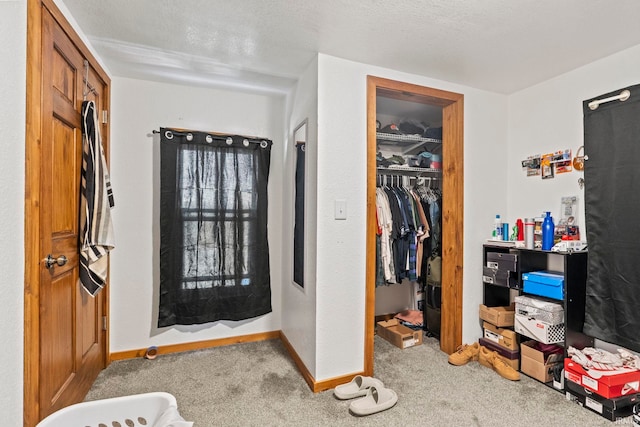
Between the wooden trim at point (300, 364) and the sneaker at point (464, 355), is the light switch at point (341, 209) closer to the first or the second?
the wooden trim at point (300, 364)

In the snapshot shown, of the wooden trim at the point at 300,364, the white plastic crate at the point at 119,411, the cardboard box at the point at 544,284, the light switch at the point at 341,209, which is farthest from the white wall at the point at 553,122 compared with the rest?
the white plastic crate at the point at 119,411

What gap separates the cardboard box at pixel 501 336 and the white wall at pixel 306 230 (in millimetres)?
1527

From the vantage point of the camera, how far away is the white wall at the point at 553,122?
2152mm

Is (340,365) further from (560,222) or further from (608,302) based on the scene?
(560,222)

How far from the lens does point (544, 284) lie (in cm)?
227

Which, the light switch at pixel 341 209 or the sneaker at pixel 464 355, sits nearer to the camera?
the light switch at pixel 341 209

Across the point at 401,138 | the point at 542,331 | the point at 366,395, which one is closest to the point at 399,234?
the point at 401,138

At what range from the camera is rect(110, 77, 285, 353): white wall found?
259 cm

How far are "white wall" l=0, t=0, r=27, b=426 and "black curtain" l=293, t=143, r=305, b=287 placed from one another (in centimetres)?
164

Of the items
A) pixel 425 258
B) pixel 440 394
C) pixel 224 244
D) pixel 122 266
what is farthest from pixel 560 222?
pixel 122 266

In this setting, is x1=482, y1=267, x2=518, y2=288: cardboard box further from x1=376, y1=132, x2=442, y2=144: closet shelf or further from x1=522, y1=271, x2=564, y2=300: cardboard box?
x1=376, y1=132, x2=442, y2=144: closet shelf

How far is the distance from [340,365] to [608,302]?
1.83 meters

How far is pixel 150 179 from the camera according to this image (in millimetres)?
2670

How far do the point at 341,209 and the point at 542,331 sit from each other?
1646mm
